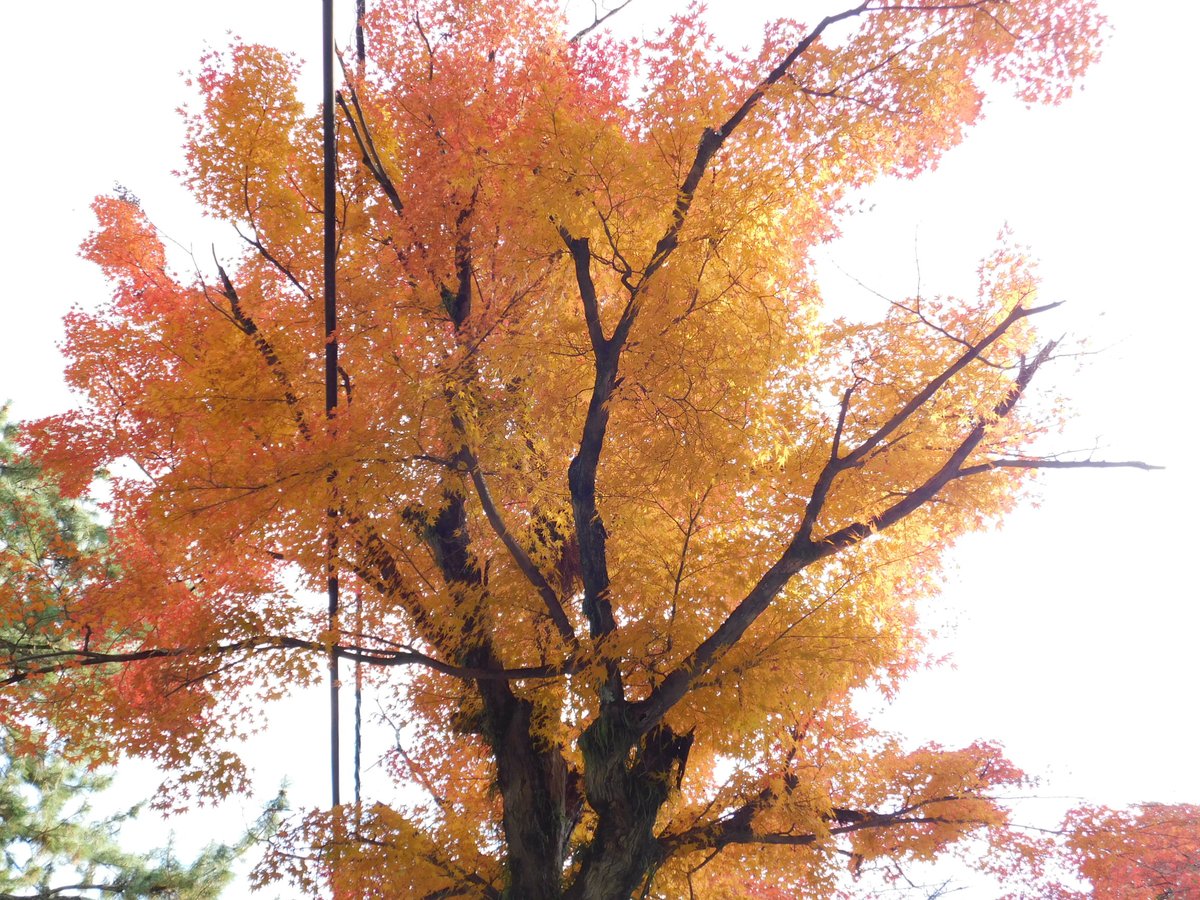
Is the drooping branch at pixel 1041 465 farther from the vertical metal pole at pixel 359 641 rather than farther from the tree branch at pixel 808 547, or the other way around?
the vertical metal pole at pixel 359 641

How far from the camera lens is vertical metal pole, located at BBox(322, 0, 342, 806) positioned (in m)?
3.55

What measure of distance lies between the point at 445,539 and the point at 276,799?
7.88 metres

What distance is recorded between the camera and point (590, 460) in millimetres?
6129

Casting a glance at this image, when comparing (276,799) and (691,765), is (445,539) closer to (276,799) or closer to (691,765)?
(691,765)

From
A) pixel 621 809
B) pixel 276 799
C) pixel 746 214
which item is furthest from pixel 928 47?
pixel 276 799

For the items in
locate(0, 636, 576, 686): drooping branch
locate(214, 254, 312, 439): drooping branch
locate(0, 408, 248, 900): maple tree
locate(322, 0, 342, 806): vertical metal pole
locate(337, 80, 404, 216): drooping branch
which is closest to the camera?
locate(322, 0, 342, 806): vertical metal pole

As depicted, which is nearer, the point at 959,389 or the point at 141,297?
the point at 959,389

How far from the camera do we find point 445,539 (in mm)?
7605

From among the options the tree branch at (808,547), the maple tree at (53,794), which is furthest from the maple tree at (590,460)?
the maple tree at (53,794)

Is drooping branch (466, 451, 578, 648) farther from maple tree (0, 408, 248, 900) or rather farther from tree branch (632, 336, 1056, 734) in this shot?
maple tree (0, 408, 248, 900)

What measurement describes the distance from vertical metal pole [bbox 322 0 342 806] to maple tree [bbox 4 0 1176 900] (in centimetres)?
16

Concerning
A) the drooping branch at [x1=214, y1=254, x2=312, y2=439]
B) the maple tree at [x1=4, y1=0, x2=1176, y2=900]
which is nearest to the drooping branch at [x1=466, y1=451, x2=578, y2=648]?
the maple tree at [x1=4, y1=0, x2=1176, y2=900]

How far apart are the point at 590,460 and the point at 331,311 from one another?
2420mm

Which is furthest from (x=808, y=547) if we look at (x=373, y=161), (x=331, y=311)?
(x=373, y=161)
